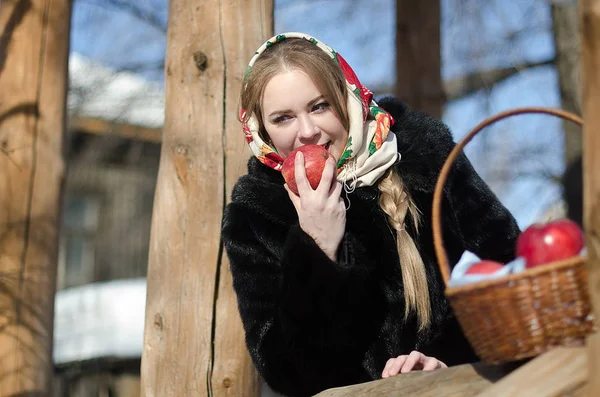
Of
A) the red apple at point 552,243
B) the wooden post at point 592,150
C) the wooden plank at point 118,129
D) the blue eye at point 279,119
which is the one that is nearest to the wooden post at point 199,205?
the blue eye at point 279,119

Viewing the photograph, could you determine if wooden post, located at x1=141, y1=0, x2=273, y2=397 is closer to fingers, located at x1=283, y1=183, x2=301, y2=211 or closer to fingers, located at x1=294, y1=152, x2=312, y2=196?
fingers, located at x1=283, y1=183, x2=301, y2=211

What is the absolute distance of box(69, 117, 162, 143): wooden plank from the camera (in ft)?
33.4

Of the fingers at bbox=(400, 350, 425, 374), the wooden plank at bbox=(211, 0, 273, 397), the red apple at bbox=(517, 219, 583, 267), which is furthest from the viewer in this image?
the wooden plank at bbox=(211, 0, 273, 397)

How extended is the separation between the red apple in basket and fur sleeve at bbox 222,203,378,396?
0.17m

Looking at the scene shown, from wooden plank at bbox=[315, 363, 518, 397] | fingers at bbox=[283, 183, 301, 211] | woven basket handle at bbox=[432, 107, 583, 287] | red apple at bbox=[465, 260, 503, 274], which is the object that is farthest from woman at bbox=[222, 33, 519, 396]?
red apple at bbox=[465, 260, 503, 274]

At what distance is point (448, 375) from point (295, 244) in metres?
0.74

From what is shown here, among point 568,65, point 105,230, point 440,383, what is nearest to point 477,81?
point 568,65

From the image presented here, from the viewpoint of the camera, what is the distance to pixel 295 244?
2.72 meters

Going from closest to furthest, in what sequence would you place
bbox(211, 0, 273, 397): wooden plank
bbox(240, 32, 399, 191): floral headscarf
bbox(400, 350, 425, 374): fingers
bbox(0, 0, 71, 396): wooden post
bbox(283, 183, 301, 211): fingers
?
bbox(400, 350, 425, 374): fingers
bbox(283, 183, 301, 211): fingers
bbox(240, 32, 399, 191): floral headscarf
bbox(211, 0, 273, 397): wooden plank
bbox(0, 0, 71, 396): wooden post

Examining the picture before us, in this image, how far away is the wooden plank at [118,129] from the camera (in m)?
10.2

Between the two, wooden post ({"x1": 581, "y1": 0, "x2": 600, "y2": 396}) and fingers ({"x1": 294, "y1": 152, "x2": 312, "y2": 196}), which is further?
fingers ({"x1": 294, "y1": 152, "x2": 312, "y2": 196})

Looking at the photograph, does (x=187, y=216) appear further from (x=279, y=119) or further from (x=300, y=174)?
(x=300, y=174)

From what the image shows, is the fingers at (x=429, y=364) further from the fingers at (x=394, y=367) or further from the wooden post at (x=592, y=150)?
the wooden post at (x=592, y=150)

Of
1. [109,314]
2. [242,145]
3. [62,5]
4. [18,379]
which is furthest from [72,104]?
[242,145]
